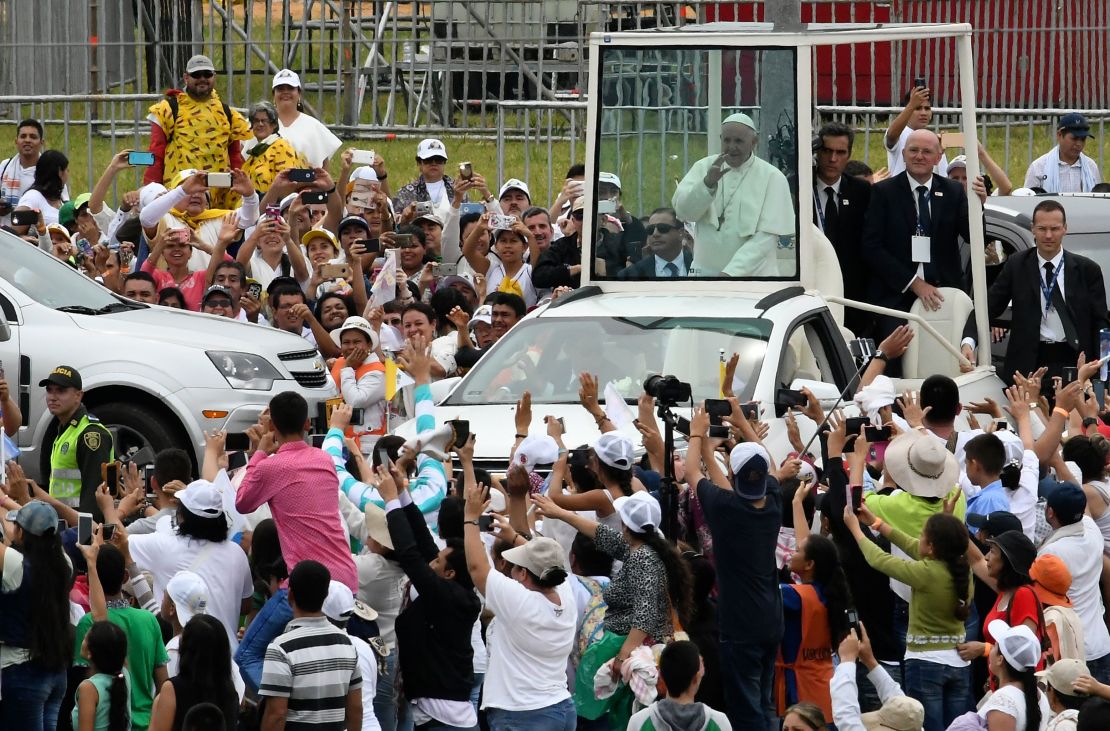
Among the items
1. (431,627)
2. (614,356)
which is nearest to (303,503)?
(431,627)

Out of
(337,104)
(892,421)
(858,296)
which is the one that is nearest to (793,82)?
(858,296)

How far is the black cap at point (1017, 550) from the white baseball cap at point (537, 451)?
2113mm

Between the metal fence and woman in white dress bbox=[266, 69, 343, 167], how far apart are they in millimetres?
2726

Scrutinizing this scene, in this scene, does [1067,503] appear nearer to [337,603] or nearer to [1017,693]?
[1017,693]

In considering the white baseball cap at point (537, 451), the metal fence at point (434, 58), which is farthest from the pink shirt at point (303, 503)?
the metal fence at point (434, 58)

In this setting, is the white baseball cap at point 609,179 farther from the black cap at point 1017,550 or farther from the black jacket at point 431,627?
the black jacket at point 431,627

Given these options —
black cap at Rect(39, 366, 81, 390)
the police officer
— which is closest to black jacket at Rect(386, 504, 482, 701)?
the police officer

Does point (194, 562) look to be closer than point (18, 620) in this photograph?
No

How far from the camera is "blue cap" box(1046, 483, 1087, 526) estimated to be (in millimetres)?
9891

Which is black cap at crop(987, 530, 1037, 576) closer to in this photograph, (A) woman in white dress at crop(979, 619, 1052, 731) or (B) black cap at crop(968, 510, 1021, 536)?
(B) black cap at crop(968, 510, 1021, 536)

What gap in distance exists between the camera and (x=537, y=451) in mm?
10008

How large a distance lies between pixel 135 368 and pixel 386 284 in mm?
2307

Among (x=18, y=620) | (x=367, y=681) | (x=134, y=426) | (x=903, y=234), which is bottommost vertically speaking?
(x=367, y=681)

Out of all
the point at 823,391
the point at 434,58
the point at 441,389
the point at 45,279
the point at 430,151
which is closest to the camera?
the point at 823,391
